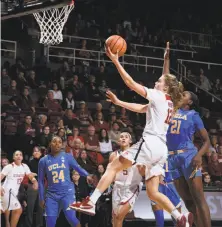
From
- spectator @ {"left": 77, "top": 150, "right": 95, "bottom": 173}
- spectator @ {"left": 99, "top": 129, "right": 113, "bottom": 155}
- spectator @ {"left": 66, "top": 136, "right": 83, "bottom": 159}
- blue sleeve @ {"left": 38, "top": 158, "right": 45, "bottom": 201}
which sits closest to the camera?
blue sleeve @ {"left": 38, "top": 158, "right": 45, "bottom": 201}

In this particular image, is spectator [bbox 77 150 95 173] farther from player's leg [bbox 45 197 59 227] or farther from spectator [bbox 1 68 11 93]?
spectator [bbox 1 68 11 93]

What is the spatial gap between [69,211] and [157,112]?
352 centimetres

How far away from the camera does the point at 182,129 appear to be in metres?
8.57

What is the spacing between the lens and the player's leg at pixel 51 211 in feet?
33.4

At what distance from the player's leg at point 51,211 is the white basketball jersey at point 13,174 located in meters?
2.04

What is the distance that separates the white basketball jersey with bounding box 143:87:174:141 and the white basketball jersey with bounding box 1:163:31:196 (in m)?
5.37

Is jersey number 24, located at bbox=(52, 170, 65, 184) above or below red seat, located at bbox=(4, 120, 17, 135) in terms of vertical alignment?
below

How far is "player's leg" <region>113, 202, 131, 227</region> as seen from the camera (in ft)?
29.4

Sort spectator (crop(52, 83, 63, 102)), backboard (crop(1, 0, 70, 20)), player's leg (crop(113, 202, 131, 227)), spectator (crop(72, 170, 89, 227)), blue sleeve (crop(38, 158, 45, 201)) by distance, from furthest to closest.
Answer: spectator (crop(52, 83, 63, 102)) < spectator (crop(72, 170, 89, 227)) < blue sleeve (crop(38, 158, 45, 201)) < backboard (crop(1, 0, 70, 20)) < player's leg (crop(113, 202, 131, 227))

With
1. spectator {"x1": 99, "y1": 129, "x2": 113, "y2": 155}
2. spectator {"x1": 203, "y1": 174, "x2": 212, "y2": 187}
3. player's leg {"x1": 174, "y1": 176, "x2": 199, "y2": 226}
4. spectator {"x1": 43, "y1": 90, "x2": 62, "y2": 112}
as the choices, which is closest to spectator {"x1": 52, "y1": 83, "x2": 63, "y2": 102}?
spectator {"x1": 43, "y1": 90, "x2": 62, "y2": 112}

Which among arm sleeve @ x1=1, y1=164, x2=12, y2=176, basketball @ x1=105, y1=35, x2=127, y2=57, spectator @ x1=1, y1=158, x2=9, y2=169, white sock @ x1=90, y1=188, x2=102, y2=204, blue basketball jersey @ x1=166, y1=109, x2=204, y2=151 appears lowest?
arm sleeve @ x1=1, y1=164, x2=12, y2=176

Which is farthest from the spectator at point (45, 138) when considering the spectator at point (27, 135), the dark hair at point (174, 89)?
the dark hair at point (174, 89)

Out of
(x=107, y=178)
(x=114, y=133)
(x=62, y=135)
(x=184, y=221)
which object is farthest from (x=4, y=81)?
(x=184, y=221)

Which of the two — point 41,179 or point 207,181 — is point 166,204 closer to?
point 41,179
